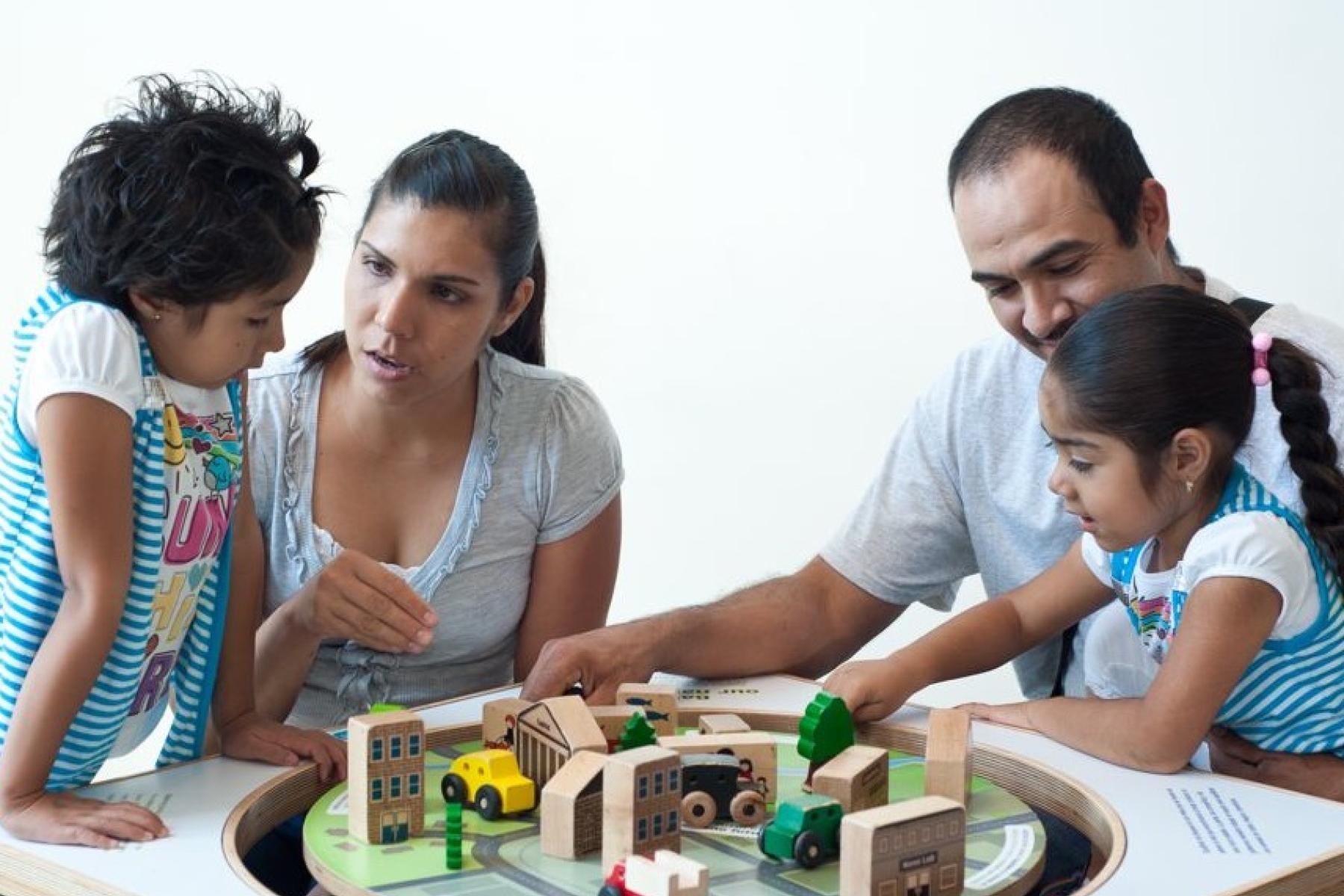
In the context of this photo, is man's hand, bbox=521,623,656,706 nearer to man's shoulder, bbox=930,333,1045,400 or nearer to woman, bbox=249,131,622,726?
woman, bbox=249,131,622,726

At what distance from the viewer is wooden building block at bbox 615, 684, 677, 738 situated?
1.37 meters

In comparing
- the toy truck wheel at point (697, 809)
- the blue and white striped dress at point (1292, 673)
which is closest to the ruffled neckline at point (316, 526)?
the toy truck wheel at point (697, 809)

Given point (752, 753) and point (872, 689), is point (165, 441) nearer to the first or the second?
point (752, 753)

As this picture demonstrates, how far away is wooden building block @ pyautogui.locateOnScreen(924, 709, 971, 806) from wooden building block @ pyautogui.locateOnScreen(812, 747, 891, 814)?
0.04 m

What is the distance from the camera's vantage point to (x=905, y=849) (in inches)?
39.4

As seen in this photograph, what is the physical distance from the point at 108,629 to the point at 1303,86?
2.03 metres

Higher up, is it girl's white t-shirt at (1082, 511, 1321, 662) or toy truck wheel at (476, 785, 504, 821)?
girl's white t-shirt at (1082, 511, 1321, 662)

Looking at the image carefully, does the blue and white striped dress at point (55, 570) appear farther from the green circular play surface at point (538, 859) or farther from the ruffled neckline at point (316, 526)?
the ruffled neckline at point (316, 526)

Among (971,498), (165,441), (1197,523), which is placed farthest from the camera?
(971,498)

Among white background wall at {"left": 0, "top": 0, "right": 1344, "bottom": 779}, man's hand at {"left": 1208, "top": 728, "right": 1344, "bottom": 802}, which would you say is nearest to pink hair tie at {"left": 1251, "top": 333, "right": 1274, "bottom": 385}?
man's hand at {"left": 1208, "top": 728, "right": 1344, "bottom": 802}

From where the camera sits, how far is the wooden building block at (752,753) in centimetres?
121

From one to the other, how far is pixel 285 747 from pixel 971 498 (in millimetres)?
850

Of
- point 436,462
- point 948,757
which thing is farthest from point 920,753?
point 436,462

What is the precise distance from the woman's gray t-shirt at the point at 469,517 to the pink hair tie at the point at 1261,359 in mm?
704
